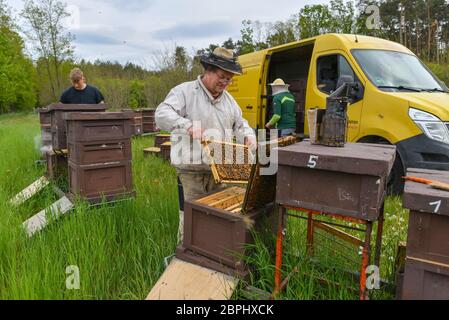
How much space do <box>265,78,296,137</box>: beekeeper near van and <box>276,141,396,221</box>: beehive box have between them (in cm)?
482

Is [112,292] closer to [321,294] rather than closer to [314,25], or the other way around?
[321,294]

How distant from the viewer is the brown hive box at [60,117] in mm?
5250

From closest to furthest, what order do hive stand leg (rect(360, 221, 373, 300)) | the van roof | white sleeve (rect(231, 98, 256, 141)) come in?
hive stand leg (rect(360, 221, 373, 300)), white sleeve (rect(231, 98, 256, 141)), the van roof

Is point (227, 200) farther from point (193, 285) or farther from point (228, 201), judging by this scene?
point (193, 285)

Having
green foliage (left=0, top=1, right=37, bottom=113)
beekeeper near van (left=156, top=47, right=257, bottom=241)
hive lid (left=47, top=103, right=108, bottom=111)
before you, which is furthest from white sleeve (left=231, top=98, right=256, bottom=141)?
green foliage (left=0, top=1, right=37, bottom=113)

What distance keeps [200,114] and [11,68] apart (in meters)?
19.9

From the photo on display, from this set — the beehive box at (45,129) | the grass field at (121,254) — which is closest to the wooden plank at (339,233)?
the grass field at (121,254)

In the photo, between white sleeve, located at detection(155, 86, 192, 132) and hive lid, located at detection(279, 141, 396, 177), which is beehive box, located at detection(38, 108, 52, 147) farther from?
hive lid, located at detection(279, 141, 396, 177)

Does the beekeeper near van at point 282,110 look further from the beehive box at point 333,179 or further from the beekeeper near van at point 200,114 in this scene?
the beehive box at point 333,179

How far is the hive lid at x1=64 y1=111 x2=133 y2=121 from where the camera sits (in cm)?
433

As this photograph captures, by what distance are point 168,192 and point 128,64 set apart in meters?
33.7

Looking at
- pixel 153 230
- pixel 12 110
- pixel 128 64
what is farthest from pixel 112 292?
pixel 12 110

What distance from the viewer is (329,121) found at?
8.05 ft

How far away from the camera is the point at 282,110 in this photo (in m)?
7.21
